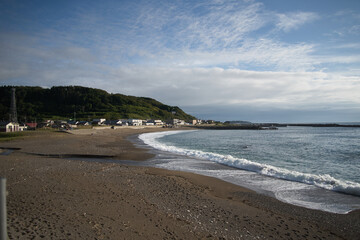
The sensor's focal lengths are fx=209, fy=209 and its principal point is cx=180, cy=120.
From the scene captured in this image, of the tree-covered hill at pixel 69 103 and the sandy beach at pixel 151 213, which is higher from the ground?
the tree-covered hill at pixel 69 103

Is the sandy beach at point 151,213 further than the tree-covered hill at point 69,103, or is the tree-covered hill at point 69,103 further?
the tree-covered hill at point 69,103

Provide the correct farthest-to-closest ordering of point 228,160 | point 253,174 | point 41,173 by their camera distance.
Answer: point 228,160
point 253,174
point 41,173

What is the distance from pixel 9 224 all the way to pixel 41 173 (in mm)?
6705

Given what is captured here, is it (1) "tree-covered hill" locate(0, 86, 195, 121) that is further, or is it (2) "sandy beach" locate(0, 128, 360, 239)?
(1) "tree-covered hill" locate(0, 86, 195, 121)

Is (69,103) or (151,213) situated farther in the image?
(69,103)

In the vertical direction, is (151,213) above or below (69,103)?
below

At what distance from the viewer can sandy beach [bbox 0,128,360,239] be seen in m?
5.43

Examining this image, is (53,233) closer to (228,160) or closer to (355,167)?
(228,160)

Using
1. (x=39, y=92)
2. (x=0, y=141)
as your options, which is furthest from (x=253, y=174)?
(x=39, y=92)

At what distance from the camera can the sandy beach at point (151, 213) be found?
17.8 feet

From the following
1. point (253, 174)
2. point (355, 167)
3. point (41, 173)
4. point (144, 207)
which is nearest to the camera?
point (144, 207)

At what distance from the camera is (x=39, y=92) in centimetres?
14050

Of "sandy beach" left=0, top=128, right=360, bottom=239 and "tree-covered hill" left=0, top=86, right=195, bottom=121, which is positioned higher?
"tree-covered hill" left=0, top=86, right=195, bottom=121

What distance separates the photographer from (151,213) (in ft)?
22.0
